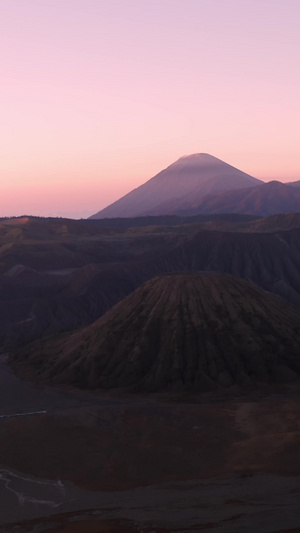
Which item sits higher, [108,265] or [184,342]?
[108,265]

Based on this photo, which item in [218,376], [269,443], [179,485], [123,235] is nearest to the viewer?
[179,485]

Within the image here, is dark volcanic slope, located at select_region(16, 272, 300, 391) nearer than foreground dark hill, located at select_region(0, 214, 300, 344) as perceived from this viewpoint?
Yes

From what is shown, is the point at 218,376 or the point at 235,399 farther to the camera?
the point at 218,376

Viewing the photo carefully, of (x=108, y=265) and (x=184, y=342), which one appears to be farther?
(x=108, y=265)

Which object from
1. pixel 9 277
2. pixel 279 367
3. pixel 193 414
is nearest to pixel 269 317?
pixel 279 367

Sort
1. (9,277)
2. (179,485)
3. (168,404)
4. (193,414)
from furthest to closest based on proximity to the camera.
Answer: (9,277), (168,404), (193,414), (179,485)

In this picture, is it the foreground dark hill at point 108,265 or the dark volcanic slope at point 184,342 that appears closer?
the dark volcanic slope at point 184,342

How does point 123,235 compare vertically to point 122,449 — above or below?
above

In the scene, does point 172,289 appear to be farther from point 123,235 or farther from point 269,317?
point 123,235
